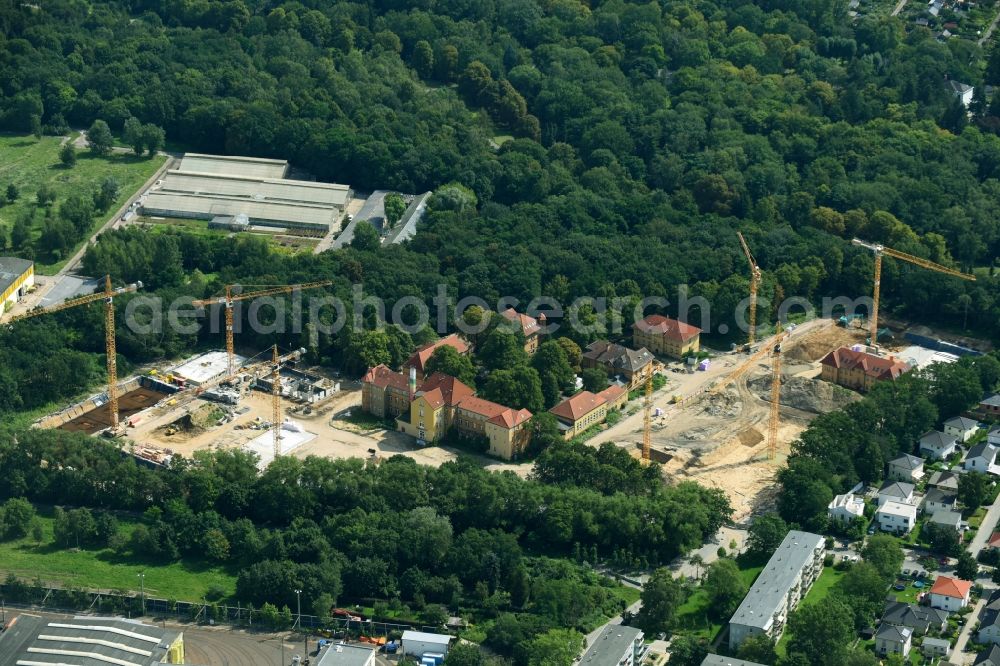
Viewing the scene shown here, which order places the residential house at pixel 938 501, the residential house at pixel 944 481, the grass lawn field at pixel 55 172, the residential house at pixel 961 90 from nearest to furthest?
the residential house at pixel 938 501, the residential house at pixel 944 481, the grass lawn field at pixel 55 172, the residential house at pixel 961 90

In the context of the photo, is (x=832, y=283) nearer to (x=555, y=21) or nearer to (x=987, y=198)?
(x=987, y=198)

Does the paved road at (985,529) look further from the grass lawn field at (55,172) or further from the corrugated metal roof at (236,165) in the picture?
the grass lawn field at (55,172)

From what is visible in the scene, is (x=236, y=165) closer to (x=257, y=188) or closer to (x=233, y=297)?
(x=257, y=188)

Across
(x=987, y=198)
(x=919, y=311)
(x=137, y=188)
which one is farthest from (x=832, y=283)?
(x=137, y=188)

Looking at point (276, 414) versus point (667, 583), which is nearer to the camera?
point (667, 583)

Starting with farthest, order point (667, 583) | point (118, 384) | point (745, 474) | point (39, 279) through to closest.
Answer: point (39, 279)
point (118, 384)
point (745, 474)
point (667, 583)

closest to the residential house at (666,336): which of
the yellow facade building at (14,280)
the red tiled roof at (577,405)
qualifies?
the red tiled roof at (577,405)

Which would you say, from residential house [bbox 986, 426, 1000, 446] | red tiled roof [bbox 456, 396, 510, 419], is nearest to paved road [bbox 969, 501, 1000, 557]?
residential house [bbox 986, 426, 1000, 446]

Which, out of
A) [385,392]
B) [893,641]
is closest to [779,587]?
[893,641]
